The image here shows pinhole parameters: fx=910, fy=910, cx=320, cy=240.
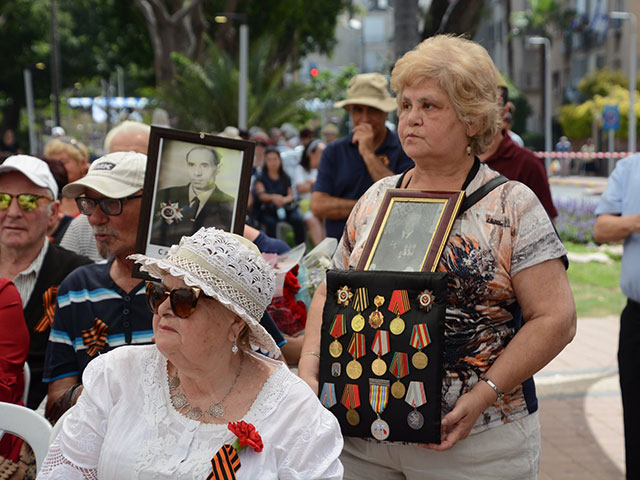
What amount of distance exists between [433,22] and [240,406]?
7.99 m

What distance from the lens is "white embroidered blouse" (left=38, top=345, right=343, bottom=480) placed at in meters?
2.45

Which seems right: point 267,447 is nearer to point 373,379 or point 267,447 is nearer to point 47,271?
point 373,379

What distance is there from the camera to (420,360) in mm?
2715

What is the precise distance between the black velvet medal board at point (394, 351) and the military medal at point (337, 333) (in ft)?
0.03

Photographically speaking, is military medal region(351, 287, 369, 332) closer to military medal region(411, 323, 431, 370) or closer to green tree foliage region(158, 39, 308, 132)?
military medal region(411, 323, 431, 370)

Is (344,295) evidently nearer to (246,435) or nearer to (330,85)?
(246,435)

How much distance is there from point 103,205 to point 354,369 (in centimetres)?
137

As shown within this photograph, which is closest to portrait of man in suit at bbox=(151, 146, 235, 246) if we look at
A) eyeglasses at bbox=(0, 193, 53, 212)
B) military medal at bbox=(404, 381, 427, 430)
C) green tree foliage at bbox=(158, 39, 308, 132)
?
military medal at bbox=(404, 381, 427, 430)

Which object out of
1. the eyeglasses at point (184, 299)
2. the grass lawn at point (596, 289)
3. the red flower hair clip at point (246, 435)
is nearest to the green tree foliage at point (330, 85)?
the grass lawn at point (596, 289)

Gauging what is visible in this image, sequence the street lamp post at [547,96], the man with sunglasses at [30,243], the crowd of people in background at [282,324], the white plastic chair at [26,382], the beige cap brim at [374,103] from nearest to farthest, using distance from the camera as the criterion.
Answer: the crowd of people in background at [282,324], the white plastic chair at [26,382], the man with sunglasses at [30,243], the beige cap brim at [374,103], the street lamp post at [547,96]

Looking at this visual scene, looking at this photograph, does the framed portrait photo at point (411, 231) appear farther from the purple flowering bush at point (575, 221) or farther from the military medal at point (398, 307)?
the purple flowering bush at point (575, 221)

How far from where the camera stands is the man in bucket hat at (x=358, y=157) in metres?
5.41

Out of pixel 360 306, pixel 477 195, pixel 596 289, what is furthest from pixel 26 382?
pixel 596 289

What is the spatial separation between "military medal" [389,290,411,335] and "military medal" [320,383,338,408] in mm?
281
